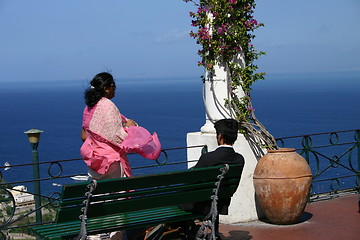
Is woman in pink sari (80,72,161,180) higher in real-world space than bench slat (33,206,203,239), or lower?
higher

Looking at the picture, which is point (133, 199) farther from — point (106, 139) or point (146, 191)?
point (106, 139)

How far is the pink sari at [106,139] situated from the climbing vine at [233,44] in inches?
86.9

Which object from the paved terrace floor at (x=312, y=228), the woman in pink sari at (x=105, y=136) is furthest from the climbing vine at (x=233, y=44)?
the woman in pink sari at (x=105, y=136)

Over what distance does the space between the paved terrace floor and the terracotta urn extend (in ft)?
0.59

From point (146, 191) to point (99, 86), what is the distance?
1.39m

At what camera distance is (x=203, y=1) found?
25.6 feet

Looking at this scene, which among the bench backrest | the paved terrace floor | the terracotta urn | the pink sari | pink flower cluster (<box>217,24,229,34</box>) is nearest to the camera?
the bench backrest

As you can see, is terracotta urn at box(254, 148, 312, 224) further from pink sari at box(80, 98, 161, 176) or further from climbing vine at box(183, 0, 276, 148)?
pink sari at box(80, 98, 161, 176)

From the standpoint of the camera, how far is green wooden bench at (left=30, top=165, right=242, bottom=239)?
4.65 m

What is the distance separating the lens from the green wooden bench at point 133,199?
183 inches

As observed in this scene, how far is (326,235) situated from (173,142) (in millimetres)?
65944

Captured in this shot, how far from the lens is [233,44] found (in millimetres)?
7785

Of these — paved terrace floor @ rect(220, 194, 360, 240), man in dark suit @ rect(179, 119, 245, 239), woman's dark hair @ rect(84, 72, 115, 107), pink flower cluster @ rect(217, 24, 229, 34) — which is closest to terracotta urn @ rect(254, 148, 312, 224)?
paved terrace floor @ rect(220, 194, 360, 240)

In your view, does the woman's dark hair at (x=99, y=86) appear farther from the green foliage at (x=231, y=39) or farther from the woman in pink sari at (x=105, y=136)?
the green foliage at (x=231, y=39)
